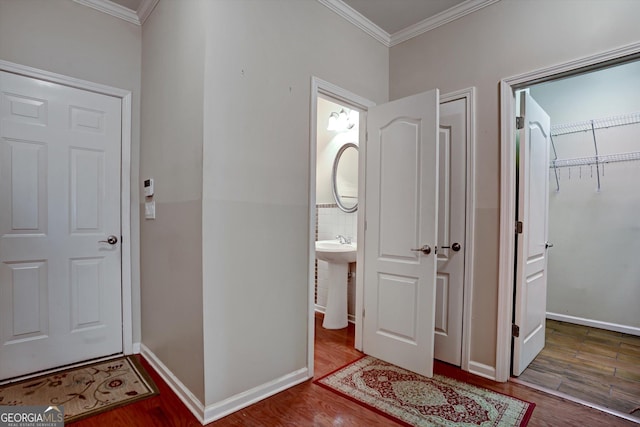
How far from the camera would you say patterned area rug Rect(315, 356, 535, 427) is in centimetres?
183

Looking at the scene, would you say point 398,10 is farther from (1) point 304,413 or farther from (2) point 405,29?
(1) point 304,413

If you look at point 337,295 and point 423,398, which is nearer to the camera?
point 423,398

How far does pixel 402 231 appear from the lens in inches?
96.3

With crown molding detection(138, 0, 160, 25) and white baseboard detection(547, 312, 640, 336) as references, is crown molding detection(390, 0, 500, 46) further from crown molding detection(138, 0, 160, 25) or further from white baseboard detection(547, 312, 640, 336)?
white baseboard detection(547, 312, 640, 336)

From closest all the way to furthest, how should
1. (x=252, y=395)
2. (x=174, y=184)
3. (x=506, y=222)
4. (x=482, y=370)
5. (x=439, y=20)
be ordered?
(x=252, y=395)
(x=174, y=184)
(x=506, y=222)
(x=482, y=370)
(x=439, y=20)

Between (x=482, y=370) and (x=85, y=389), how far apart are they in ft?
8.90

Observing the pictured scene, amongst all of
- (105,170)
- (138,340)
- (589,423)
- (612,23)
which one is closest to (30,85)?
(105,170)

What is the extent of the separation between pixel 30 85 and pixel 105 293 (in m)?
1.59

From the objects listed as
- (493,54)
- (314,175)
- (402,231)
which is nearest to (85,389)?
(314,175)

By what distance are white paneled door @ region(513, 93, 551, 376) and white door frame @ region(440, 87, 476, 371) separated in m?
0.30

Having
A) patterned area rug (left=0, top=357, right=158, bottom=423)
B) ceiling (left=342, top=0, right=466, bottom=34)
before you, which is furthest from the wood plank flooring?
ceiling (left=342, top=0, right=466, bottom=34)

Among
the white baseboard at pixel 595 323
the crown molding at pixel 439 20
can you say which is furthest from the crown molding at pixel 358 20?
the white baseboard at pixel 595 323

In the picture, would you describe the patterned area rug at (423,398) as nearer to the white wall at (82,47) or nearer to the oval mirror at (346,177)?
the oval mirror at (346,177)

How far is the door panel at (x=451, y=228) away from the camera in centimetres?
245
